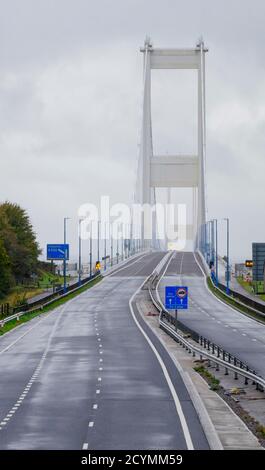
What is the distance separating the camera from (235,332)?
73375 millimetres

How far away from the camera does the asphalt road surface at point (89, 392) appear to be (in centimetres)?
2791

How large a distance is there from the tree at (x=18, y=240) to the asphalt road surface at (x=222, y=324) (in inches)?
797

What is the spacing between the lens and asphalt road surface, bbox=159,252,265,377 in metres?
57.3

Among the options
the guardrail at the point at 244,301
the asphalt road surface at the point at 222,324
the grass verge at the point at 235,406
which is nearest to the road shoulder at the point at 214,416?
the grass verge at the point at 235,406

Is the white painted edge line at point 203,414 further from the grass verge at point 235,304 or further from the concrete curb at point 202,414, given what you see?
the grass verge at point 235,304

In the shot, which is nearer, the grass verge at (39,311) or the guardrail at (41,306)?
the grass verge at (39,311)

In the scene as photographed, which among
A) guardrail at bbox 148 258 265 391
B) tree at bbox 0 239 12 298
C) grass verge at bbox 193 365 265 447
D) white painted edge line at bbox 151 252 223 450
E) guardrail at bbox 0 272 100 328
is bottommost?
grass verge at bbox 193 365 265 447

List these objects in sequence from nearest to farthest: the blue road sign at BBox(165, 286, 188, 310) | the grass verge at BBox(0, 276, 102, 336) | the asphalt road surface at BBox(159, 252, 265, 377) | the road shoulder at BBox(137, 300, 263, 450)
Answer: the road shoulder at BBox(137, 300, 263, 450), the asphalt road surface at BBox(159, 252, 265, 377), the blue road sign at BBox(165, 286, 188, 310), the grass verge at BBox(0, 276, 102, 336)

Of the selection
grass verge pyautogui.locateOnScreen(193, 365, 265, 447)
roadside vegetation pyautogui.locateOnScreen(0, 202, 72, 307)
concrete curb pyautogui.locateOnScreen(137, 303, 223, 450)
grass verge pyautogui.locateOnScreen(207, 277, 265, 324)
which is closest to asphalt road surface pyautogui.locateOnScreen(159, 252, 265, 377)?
grass verge pyautogui.locateOnScreen(207, 277, 265, 324)

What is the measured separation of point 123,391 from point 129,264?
154844 millimetres

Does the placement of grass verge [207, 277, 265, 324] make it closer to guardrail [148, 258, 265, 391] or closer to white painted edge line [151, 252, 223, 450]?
guardrail [148, 258, 265, 391]

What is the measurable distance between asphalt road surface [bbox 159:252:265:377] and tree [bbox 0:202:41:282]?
66.4 feet

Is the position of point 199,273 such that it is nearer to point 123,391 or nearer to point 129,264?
point 129,264
